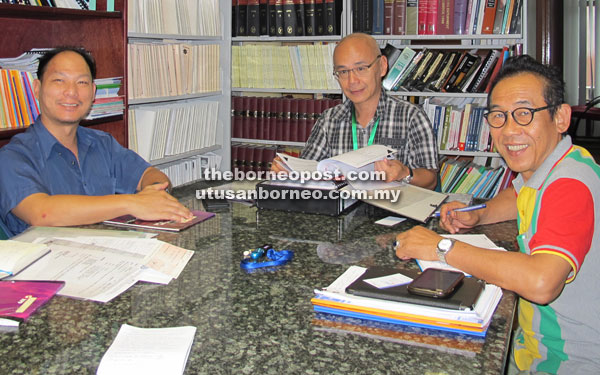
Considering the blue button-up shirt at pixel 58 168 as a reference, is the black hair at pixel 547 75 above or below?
above

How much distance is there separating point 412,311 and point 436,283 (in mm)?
100

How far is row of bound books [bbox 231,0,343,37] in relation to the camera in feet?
12.5

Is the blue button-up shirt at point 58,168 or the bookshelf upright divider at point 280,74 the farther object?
the bookshelf upright divider at point 280,74

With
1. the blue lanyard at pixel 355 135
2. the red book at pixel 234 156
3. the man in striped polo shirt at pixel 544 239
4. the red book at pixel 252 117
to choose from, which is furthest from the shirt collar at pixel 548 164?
the red book at pixel 234 156

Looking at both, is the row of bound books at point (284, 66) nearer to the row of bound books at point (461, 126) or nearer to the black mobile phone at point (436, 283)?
the row of bound books at point (461, 126)

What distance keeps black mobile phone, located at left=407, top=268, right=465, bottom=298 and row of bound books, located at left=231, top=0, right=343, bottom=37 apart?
9.63 ft

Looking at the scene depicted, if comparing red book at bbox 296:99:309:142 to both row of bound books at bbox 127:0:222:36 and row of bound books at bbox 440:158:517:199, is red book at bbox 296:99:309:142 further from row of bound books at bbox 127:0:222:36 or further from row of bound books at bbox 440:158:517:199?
row of bound books at bbox 440:158:517:199

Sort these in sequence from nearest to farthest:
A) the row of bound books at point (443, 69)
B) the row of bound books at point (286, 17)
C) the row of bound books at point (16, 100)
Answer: the row of bound books at point (16, 100)
the row of bound books at point (443, 69)
the row of bound books at point (286, 17)

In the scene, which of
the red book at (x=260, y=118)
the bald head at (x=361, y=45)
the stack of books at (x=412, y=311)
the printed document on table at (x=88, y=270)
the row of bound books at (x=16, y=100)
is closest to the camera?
the stack of books at (x=412, y=311)

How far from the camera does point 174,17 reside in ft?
11.9

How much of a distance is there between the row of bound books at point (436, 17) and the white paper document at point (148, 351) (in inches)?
123

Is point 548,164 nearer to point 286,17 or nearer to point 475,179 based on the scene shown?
point 475,179

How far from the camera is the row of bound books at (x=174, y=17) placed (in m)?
3.30

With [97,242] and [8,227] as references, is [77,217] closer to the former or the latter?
[97,242]
